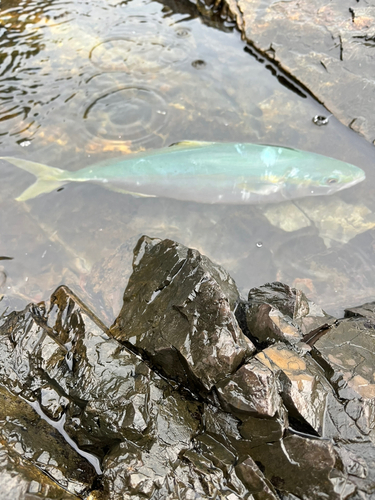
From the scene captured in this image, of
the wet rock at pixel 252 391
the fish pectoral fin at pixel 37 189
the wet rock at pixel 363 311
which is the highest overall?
the fish pectoral fin at pixel 37 189

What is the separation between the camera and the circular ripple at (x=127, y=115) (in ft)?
15.0

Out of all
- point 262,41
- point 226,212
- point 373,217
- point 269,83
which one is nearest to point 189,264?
point 226,212

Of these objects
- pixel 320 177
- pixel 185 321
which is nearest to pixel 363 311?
pixel 185 321

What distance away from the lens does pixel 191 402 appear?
7.91 ft

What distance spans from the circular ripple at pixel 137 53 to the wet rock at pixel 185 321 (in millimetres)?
3309

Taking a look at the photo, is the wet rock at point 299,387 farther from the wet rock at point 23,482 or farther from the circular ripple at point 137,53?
the circular ripple at point 137,53

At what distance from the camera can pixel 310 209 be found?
415cm

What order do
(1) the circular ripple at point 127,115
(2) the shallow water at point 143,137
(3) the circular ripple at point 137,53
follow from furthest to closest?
1. (3) the circular ripple at point 137,53
2. (1) the circular ripple at point 127,115
3. (2) the shallow water at point 143,137

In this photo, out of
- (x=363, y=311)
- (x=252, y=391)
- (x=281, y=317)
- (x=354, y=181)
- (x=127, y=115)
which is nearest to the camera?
(x=252, y=391)

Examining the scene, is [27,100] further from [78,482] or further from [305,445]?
[305,445]

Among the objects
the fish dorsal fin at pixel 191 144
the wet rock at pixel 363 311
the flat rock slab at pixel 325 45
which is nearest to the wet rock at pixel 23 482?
the wet rock at pixel 363 311

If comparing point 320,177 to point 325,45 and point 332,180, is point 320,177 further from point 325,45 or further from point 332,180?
point 325,45

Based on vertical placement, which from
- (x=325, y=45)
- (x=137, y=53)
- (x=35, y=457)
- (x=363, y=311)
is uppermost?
(x=137, y=53)

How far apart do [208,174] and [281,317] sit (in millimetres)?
2072
